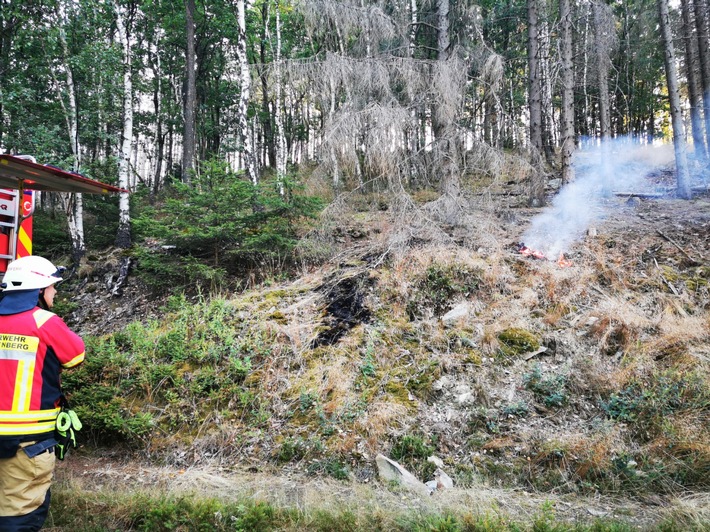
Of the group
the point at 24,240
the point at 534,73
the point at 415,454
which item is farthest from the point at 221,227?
the point at 534,73

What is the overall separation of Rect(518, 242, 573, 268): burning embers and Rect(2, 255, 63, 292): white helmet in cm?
751

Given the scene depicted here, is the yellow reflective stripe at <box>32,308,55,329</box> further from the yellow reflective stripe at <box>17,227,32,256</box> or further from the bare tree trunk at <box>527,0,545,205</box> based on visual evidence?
the bare tree trunk at <box>527,0,545,205</box>

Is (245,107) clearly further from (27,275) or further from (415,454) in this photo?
(415,454)

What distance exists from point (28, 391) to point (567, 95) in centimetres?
1223

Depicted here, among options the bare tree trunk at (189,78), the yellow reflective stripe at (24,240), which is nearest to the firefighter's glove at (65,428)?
the yellow reflective stripe at (24,240)

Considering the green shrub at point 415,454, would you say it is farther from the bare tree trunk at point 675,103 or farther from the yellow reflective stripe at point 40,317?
the bare tree trunk at point 675,103

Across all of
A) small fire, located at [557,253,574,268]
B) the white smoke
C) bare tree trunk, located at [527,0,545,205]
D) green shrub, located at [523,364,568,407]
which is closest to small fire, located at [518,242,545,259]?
the white smoke

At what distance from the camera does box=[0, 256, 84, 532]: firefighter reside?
2.45 meters

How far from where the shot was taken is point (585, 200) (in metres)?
10.7

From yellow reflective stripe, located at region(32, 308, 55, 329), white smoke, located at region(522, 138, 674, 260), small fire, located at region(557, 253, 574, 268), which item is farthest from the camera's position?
white smoke, located at region(522, 138, 674, 260)

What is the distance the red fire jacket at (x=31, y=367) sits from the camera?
2.46 metres

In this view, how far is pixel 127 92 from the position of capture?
10.8 meters

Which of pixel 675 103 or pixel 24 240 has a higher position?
pixel 675 103

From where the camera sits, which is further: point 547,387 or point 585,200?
point 585,200
